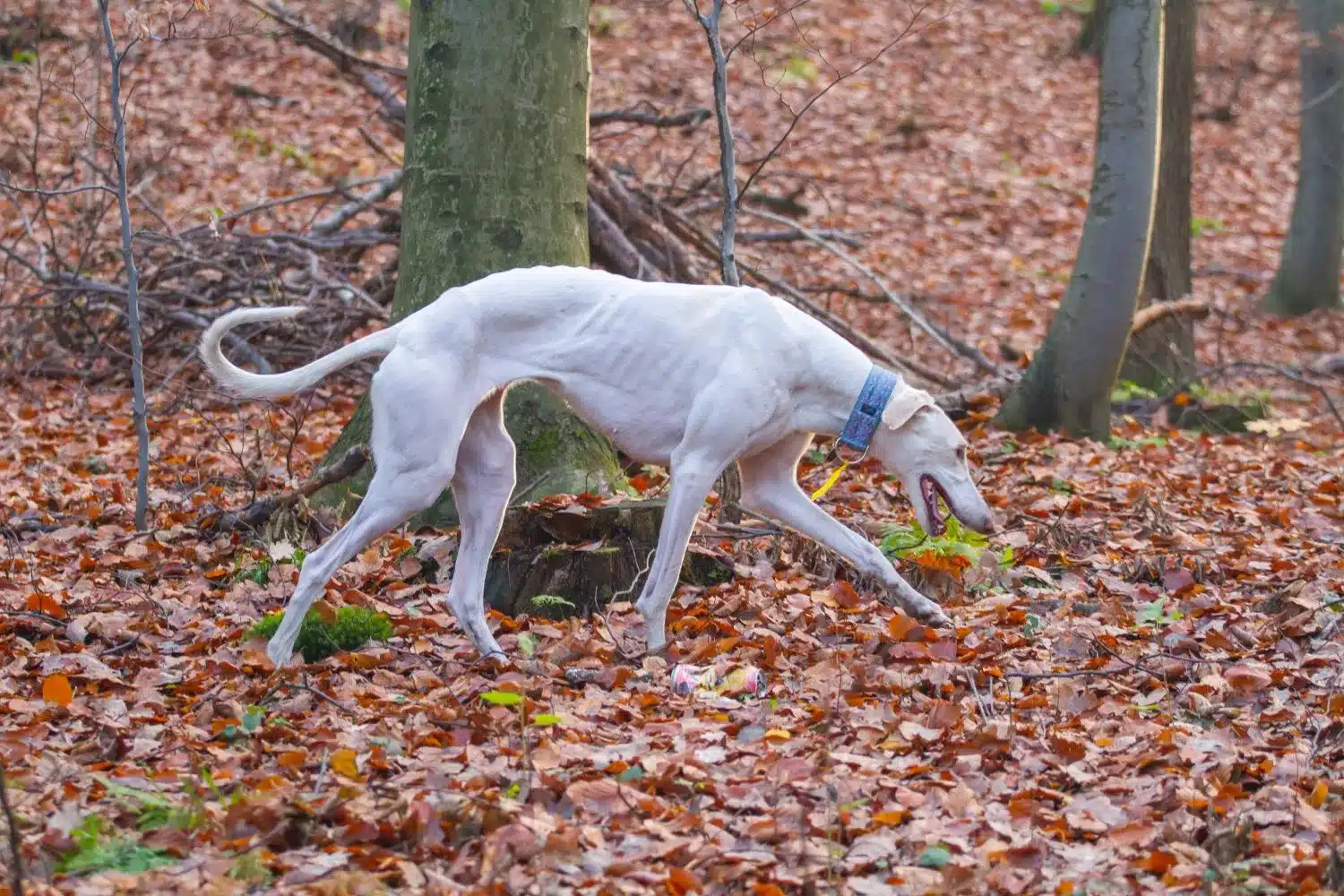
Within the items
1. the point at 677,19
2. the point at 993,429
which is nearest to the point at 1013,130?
the point at 677,19

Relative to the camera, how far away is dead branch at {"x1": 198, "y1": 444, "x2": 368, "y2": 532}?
629 cm

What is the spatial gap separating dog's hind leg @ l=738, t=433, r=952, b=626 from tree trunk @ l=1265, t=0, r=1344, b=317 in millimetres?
10440

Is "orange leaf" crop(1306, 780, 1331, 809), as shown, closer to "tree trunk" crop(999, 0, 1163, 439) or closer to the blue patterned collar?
the blue patterned collar

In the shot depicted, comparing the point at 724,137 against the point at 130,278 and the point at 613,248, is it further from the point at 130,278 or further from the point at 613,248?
the point at 130,278

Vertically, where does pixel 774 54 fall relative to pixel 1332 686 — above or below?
above

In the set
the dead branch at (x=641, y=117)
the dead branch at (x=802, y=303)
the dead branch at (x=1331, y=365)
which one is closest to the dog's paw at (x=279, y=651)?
the dead branch at (x=802, y=303)

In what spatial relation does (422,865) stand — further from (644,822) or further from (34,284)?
(34,284)

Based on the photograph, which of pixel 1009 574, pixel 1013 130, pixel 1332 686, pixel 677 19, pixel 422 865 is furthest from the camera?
pixel 677 19

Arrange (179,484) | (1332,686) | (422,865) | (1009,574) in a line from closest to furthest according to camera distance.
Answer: (422,865), (1332,686), (1009,574), (179,484)

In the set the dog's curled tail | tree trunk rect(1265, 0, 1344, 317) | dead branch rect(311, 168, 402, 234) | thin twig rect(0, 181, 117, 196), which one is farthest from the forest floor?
tree trunk rect(1265, 0, 1344, 317)

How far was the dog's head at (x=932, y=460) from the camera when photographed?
5.44 metres

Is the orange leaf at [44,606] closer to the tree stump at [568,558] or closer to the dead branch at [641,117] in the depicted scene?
the tree stump at [568,558]

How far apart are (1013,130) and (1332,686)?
13.4 metres

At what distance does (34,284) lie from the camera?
9.38 meters
